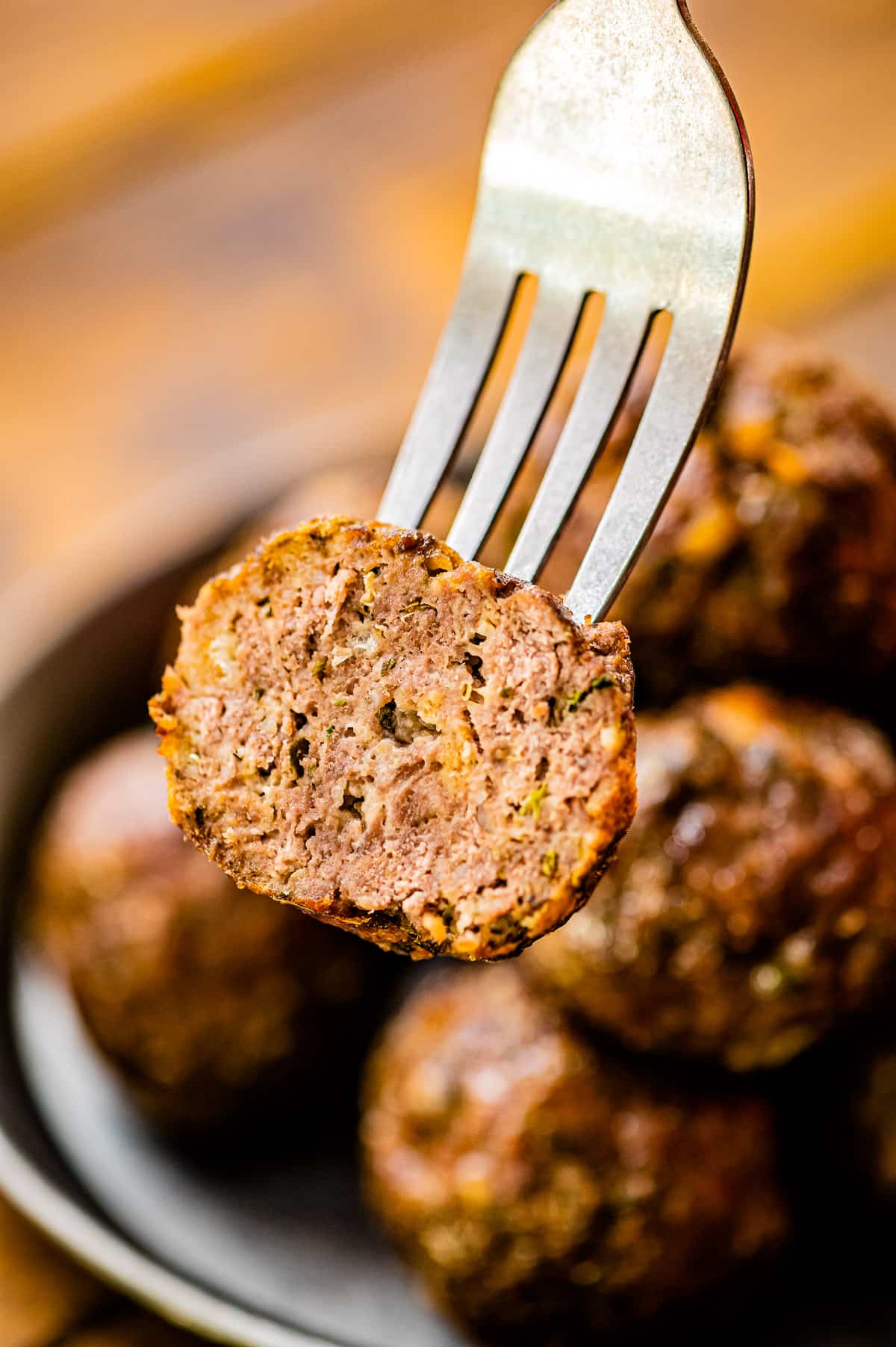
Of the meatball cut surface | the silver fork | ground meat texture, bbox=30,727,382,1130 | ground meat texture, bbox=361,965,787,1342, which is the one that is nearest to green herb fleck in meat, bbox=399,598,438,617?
the meatball cut surface

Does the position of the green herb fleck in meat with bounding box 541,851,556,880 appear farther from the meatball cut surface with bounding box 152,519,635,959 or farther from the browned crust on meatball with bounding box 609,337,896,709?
the browned crust on meatball with bounding box 609,337,896,709

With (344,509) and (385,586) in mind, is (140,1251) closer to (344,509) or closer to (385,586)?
(344,509)

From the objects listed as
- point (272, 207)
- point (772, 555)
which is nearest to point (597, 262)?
point (772, 555)

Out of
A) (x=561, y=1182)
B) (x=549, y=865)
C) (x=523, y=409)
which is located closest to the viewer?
(x=549, y=865)

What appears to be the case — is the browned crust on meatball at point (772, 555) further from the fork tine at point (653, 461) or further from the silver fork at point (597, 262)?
the fork tine at point (653, 461)

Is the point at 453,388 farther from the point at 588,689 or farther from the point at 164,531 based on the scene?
the point at 164,531

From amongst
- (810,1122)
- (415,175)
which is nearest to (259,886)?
(810,1122)

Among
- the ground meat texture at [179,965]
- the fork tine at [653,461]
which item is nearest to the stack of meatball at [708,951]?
the ground meat texture at [179,965]
